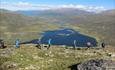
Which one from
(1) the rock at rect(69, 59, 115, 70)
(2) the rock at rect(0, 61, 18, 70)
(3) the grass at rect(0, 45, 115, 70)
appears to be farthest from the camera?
(3) the grass at rect(0, 45, 115, 70)

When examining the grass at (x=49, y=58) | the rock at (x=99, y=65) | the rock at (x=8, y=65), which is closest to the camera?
the rock at (x=99, y=65)

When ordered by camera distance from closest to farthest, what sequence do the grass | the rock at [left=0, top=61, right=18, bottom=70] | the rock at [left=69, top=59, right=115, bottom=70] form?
the rock at [left=69, top=59, right=115, bottom=70], the rock at [left=0, top=61, right=18, bottom=70], the grass

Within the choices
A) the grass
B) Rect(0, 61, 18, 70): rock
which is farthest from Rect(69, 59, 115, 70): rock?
Rect(0, 61, 18, 70): rock

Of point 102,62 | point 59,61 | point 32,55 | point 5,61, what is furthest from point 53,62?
point 102,62

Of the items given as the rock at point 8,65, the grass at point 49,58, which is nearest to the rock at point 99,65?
the grass at point 49,58

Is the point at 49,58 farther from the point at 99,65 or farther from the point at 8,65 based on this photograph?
the point at 99,65

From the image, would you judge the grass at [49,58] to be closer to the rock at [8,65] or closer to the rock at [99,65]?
the rock at [8,65]

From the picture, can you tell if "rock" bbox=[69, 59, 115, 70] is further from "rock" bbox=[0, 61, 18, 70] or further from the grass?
"rock" bbox=[0, 61, 18, 70]

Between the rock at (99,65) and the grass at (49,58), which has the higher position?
the rock at (99,65)

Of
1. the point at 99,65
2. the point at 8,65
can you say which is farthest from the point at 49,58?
the point at 99,65

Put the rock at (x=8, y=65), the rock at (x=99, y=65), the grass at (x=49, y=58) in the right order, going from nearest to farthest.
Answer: the rock at (x=99, y=65), the rock at (x=8, y=65), the grass at (x=49, y=58)
